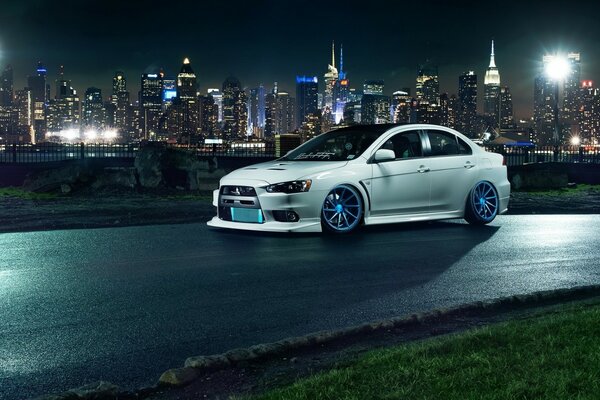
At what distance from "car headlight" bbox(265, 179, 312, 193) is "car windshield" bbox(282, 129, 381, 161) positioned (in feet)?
3.34

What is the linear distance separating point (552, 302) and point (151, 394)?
4.19 m

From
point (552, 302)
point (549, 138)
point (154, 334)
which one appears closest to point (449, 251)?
point (552, 302)

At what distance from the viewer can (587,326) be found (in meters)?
5.72

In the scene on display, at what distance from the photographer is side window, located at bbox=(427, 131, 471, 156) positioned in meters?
12.6

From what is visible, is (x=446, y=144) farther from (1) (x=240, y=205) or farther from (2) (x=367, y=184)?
(1) (x=240, y=205)

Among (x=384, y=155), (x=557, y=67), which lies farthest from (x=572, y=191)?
(x=557, y=67)

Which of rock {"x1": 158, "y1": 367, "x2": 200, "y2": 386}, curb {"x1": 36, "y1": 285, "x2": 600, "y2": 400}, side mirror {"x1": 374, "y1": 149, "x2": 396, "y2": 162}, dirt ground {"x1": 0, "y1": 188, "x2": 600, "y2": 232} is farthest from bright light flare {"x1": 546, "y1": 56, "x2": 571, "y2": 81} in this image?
rock {"x1": 158, "y1": 367, "x2": 200, "y2": 386}

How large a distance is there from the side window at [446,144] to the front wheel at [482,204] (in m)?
0.67

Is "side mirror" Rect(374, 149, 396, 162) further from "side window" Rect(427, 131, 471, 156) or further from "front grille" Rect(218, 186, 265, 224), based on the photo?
"front grille" Rect(218, 186, 265, 224)

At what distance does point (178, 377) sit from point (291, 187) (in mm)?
6392

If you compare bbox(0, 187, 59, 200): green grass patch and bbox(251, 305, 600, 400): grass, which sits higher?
bbox(0, 187, 59, 200): green grass patch

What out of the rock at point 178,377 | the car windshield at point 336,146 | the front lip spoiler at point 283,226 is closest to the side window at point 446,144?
the car windshield at point 336,146

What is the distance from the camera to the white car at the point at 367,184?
36.7 feet

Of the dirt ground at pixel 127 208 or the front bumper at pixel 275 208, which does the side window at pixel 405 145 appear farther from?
the dirt ground at pixel 127 208
